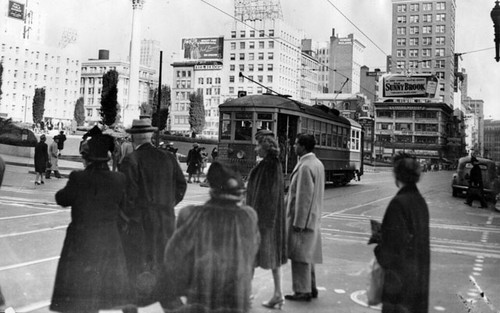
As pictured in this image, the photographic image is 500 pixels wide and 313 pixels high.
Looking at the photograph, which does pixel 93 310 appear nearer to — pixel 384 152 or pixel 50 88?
pixel 50 88

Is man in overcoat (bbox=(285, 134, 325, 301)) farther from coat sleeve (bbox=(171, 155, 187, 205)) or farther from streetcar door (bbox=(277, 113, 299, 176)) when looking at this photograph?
coat sleeve (bbox=(171, 155, 187, 205))

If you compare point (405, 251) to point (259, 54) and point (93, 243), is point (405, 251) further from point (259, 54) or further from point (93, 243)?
point (93, 243)

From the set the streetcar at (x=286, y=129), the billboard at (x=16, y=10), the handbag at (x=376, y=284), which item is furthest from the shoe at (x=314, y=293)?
the billboard at (x=16, y=10)

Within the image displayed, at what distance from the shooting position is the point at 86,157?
2502mm

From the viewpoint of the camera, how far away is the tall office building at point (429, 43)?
2521mm

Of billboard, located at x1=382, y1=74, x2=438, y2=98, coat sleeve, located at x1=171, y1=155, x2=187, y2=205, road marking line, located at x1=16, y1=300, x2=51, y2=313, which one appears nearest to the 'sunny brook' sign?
billboard, located at x1=382, y1=74, x2=438, y2=98

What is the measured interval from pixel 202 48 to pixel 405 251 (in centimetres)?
152

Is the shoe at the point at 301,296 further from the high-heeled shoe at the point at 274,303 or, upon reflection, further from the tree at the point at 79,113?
the tree at the point at 79,113

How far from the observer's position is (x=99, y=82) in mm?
3053

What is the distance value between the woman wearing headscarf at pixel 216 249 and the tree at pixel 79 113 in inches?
40.1

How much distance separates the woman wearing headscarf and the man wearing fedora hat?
30 centimetres

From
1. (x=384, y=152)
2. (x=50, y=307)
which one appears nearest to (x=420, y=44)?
(x=384, y=152)

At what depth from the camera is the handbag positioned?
2.19m

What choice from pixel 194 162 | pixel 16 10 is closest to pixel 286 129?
pixel 194 162
